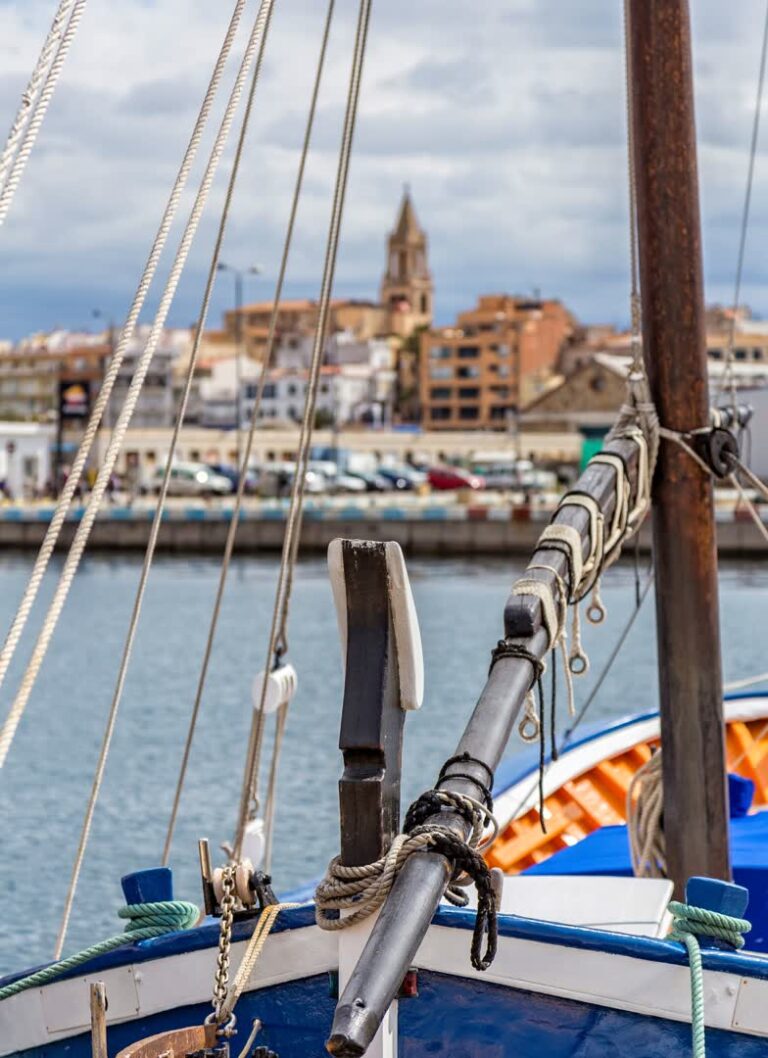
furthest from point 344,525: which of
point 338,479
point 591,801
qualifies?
point 591,801

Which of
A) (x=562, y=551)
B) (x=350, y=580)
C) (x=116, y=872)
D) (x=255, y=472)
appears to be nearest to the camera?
Result: (x=350, y=580)

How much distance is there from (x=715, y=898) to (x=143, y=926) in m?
1.30

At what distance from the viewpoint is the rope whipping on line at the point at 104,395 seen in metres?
4.05

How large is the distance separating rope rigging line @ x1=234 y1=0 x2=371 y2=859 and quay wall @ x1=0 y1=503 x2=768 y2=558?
46.9 metres

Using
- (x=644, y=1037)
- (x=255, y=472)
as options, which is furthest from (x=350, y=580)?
(x=255, y=472)

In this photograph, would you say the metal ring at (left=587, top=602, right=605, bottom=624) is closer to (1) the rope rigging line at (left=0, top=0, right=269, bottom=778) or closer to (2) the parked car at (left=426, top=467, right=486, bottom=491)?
(1) the rope rigging line at (left=0, top=0, right=269, bottom=778)

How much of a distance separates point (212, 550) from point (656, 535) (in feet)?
176

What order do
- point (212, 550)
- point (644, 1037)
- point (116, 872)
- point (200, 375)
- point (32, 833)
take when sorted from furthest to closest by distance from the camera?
point (200, 375)
point (212, 550)
point (32, 833)
point (116, 872)
point (644, 1037)

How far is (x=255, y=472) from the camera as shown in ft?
250

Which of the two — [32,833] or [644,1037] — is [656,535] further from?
[32,833]

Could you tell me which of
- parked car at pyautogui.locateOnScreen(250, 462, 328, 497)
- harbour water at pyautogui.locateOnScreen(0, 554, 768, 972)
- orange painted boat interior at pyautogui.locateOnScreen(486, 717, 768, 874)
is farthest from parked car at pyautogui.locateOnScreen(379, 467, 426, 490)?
orange painted boat interior at pyautogui.locateOnScreen(486, 717, 768, 874)

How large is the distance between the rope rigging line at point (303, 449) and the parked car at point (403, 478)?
65741 millimetres

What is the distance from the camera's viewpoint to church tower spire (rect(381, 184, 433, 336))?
602 ft

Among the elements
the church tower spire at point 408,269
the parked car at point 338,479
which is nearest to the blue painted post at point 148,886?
the parked car at point 338,479
